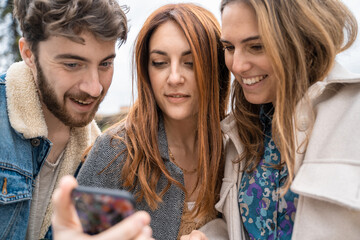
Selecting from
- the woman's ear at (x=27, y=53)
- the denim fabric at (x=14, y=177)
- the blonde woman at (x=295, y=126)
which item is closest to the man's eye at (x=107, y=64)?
the woman's ear at (x=27, y=53)

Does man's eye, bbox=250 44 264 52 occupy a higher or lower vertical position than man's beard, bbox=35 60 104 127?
higher

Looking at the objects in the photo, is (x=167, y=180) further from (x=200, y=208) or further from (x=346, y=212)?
(x=346, y=212)

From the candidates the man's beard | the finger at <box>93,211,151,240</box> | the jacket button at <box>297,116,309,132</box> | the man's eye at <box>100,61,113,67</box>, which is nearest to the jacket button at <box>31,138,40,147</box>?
the man's beard

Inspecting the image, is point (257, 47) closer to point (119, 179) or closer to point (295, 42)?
point (295, 42)

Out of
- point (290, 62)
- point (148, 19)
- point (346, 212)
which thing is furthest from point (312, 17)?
point (148, 19)

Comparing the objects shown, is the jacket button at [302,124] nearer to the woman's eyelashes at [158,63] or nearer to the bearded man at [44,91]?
the woman's eyelashes at [158,63]

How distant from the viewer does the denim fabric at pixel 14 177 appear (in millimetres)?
1975

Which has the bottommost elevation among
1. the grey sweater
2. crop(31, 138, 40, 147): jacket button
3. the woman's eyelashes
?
the grey sweater

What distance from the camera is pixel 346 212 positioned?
152cm

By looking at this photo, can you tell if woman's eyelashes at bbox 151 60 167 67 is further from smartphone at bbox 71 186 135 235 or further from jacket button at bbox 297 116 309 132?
smartphone at bbox 71 186 135 235

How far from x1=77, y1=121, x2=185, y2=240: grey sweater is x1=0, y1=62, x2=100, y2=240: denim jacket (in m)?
0.35

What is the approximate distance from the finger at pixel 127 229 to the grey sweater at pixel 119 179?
133cm

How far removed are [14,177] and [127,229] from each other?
150cm

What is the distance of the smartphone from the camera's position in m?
A: 0.88
